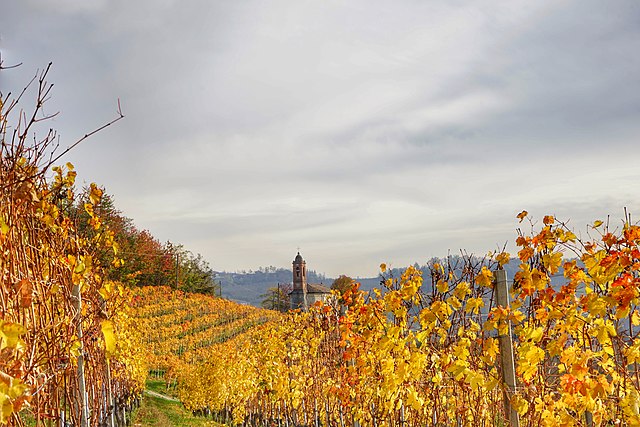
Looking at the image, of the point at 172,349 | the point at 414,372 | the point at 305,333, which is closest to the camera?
the point at 414,372

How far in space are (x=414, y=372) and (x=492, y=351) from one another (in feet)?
2.17

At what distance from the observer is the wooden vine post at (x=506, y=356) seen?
11.1ft

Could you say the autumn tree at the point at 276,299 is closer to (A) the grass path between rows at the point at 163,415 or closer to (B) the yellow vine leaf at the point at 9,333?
(A) the grass path between rows at the point at 163,415

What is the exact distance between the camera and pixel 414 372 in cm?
387

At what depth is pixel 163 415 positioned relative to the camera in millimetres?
11336

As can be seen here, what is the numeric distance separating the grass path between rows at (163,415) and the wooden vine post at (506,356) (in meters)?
7.35

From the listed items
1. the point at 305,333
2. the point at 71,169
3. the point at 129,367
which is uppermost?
the point at 71,169

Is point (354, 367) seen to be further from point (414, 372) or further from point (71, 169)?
point (71, 169)

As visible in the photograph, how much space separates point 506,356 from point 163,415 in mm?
9716

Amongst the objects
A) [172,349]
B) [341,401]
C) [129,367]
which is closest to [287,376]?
[341,401]

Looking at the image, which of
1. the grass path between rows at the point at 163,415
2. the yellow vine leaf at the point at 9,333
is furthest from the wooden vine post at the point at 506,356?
the grass path between rows at the point at 163,415

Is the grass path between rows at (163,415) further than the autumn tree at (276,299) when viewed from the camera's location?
No

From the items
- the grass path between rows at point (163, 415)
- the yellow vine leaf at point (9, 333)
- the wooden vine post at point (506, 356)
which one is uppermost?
the yellow vine leaf at point (9, 333)

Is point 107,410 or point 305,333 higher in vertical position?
point 305,333
